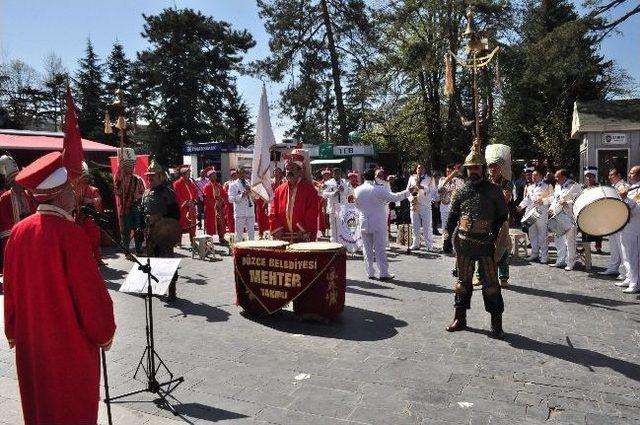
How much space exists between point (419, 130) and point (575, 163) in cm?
1155

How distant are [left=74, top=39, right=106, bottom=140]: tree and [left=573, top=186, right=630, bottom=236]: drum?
4366 cm

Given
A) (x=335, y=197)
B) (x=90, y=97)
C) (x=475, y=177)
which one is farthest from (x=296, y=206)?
(x=90, y=97)

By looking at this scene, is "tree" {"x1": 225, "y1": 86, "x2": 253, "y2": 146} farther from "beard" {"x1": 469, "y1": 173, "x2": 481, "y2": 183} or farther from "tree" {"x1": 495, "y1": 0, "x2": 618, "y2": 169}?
"beard" {"x1": 469, "y1": 173, "x2": 481, "y2": 183}

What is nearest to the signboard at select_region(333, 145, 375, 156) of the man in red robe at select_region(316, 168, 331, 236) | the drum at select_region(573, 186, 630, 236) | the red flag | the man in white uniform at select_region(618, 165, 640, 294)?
the man in red robe at select_region(316, 168, 331, 236)

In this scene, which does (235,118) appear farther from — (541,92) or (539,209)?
(539,209)

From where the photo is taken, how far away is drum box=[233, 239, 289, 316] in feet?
23.3

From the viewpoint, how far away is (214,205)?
15.4m

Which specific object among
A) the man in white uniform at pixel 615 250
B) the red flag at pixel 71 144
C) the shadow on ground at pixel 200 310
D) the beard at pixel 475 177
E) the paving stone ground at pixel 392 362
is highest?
the red flag at pixel 71 144

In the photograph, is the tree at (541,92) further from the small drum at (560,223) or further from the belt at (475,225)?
the belt at (475,225)

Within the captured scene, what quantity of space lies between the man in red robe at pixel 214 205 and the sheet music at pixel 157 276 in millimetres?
9582

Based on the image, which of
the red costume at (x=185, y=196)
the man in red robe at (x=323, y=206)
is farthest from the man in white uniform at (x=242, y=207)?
A: the man in red robe at (x=323, y=206)

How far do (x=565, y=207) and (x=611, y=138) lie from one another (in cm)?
1113

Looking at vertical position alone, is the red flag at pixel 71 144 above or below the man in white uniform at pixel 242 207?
above

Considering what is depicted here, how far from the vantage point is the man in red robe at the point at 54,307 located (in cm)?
313
